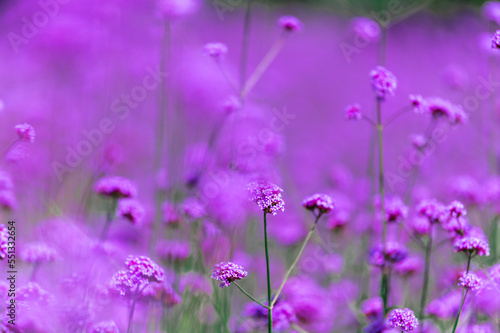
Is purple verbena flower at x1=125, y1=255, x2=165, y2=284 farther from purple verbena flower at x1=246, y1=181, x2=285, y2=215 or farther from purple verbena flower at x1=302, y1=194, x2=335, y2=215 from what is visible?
purple verbena flower at x1=302, y1=194, x2=335, y2=215

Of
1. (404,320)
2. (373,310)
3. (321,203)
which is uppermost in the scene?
(321,203)

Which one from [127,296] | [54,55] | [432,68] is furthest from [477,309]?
[432,68]

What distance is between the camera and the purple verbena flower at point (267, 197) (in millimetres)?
1383

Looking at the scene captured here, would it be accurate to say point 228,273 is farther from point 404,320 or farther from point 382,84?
point 382,84

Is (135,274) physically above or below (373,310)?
below

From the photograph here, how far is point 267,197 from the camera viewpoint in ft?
4.57

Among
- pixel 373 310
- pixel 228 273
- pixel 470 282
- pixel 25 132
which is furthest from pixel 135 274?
pixel 373 310

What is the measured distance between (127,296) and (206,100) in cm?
101

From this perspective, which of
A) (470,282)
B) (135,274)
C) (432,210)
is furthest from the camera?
(432,210)

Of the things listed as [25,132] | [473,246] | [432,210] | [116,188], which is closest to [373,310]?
[432,210]

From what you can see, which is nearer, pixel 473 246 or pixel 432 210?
pixel 473 246

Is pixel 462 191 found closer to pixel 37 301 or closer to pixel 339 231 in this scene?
pixel 339 231

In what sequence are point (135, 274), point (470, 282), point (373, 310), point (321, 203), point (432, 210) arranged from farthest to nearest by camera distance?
point (373, 310), point (432, 210), point (321, 203), point (470, 282), point (135, 274)

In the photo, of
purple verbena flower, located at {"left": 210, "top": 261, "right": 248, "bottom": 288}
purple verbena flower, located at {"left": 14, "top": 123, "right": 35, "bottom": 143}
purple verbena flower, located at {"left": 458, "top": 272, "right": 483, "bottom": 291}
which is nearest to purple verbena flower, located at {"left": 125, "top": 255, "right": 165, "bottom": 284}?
purple verbena flower, located at {"left": 210, "top": 261, "right": 248, "bottom": 288}
